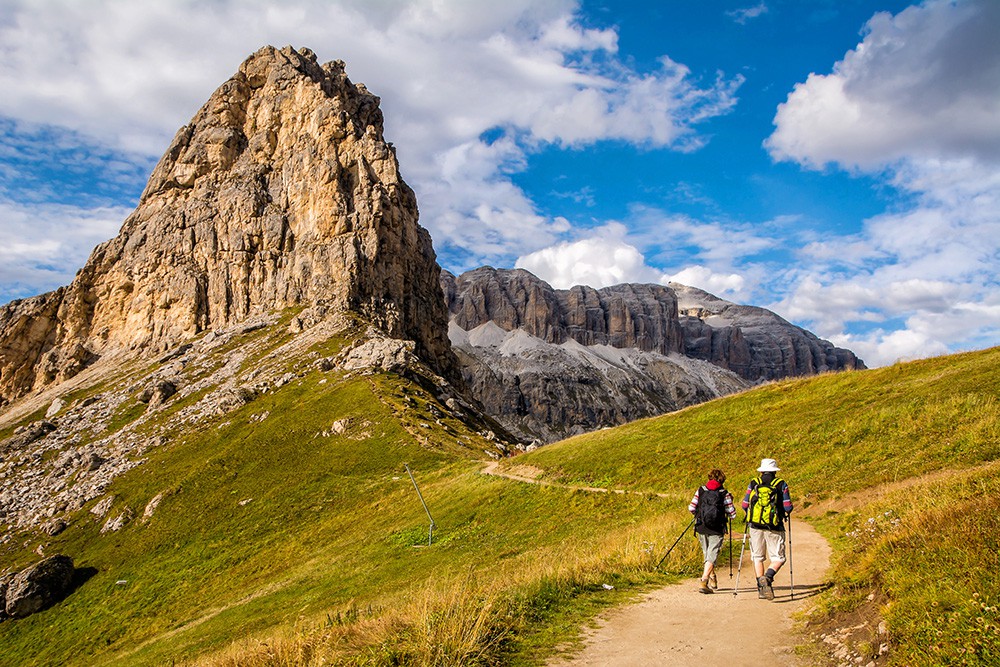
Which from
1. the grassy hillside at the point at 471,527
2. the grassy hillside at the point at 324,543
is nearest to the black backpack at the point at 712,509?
the grassy hillside at the point at 324,543

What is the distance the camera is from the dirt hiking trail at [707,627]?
988 cm

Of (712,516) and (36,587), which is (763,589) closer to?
(712,516)

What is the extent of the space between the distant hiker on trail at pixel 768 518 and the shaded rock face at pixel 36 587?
59576 mm

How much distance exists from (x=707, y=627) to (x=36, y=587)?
2355 inches

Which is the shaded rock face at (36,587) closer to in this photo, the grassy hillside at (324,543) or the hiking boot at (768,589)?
the grassy hillside at (324,543)

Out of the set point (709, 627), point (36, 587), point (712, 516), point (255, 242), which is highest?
point (255, 242)

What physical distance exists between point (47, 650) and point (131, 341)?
110200 mm

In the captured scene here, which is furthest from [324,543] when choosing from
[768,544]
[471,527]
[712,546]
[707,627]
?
[707,627]

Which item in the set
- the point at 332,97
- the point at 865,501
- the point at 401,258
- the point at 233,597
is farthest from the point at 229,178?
the point at 865,501

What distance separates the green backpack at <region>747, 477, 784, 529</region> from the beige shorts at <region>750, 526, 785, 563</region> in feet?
0.65

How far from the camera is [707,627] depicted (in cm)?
1148

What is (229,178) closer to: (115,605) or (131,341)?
(131,341)

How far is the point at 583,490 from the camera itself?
3161cm

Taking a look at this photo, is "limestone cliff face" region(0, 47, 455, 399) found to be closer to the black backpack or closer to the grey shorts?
the black backpack
